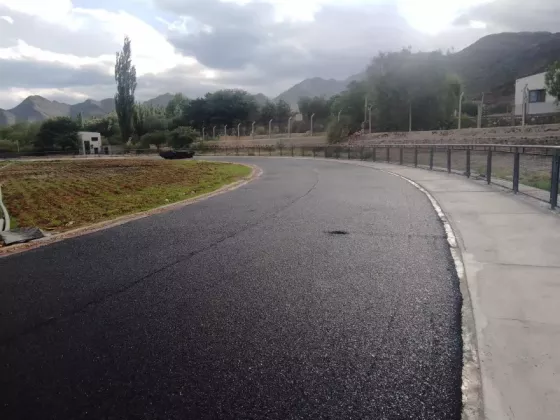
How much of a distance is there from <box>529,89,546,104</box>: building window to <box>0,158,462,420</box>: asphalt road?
245ft

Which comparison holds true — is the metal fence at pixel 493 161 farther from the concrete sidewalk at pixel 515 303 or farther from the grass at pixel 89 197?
the grass at pixel 89 197

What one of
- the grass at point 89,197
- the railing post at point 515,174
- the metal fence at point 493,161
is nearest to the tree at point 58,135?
the metal fence at point 493,161

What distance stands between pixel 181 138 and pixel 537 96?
5356 cm

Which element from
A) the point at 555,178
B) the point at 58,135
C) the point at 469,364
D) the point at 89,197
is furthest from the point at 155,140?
the point at 469,364

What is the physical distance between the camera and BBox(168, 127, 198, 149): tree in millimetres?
76625

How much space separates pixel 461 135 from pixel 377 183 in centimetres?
2743

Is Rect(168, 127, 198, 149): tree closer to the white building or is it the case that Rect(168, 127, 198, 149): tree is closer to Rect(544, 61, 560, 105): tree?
the white building

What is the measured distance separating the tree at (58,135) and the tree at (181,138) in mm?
15456

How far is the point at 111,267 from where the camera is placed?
272 inches

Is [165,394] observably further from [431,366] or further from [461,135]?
[461,135]

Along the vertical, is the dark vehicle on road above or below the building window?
below

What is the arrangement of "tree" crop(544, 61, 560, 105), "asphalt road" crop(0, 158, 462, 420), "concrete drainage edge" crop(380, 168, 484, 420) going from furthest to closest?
1. "tree" crop(544, 61, 560, 105)
2. "asphalt road" crop(0, 158, 462, 420)
3. "concrete drainage edge" crop(380, 168, 484, 420)

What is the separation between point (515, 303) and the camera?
5.07m

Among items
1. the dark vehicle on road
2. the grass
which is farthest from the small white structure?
the grass
